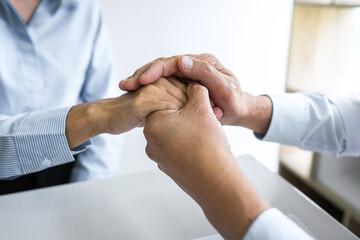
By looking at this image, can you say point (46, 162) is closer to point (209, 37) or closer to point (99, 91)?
point (99, 91)

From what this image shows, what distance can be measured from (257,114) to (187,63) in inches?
9.6

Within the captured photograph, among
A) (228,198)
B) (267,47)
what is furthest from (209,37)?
(228,198)

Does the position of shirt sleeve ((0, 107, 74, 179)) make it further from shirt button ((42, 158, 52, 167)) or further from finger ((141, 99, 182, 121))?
finger ((141, 99, 182, 121))

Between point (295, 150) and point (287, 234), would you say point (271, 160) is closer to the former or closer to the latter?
point (295, 150)

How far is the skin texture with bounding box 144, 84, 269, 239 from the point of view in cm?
40

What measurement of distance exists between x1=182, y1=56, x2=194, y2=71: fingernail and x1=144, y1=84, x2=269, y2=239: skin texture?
0.54ft

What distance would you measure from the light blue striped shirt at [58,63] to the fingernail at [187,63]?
12.9 inches

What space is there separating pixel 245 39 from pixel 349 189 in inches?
34.6

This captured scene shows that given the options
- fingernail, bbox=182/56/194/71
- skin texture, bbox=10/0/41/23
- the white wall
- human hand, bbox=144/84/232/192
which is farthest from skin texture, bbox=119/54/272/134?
the white wall

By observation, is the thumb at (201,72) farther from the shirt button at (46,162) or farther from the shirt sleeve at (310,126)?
the shirt button at (46,162)

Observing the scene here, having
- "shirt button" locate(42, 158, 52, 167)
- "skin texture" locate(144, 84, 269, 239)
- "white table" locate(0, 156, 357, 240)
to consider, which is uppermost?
"skin texture" locate(144, 84, 269, 239)

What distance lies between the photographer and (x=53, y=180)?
35.5 inches

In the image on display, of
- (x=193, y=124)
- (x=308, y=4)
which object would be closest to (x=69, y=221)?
(x=193, y=124)

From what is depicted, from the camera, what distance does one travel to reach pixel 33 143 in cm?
71
